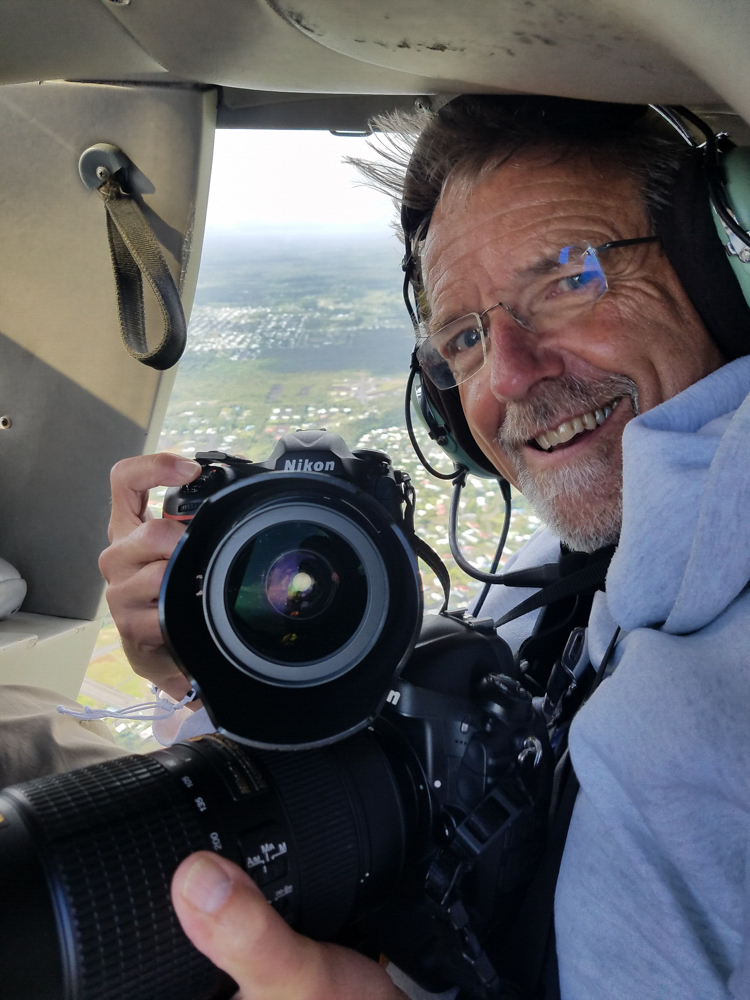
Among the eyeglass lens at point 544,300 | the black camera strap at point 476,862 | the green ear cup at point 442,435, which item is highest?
the eyeglass lens at point 544,300

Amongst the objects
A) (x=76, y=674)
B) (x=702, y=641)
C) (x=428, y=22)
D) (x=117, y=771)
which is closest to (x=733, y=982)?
(x=702, y=641)

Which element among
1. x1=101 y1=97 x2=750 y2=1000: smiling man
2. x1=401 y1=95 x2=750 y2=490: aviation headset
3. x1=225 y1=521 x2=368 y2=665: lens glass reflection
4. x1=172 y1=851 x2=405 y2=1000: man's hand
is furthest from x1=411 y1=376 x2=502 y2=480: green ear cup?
x1=172 y1=851 x2=405 y2=1000: man's hand

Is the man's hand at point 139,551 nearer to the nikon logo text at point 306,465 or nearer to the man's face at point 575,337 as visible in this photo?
the nikon logo text at point 306,465

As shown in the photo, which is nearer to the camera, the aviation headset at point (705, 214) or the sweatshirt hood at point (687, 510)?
the sweatshirt hood at point (687, 510)

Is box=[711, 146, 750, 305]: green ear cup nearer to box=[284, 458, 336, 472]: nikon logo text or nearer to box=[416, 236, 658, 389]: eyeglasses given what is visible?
box=[416, 236, 658, 389]: eyeglasses

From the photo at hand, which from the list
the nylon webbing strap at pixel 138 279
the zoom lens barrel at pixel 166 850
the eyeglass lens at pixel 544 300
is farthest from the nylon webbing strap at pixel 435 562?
the nylon webbing strap at pixel 138 279

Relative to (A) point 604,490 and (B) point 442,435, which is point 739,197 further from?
(B) point 442,435

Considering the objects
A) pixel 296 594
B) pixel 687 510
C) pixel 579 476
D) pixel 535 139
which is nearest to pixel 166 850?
pixel 296 594
